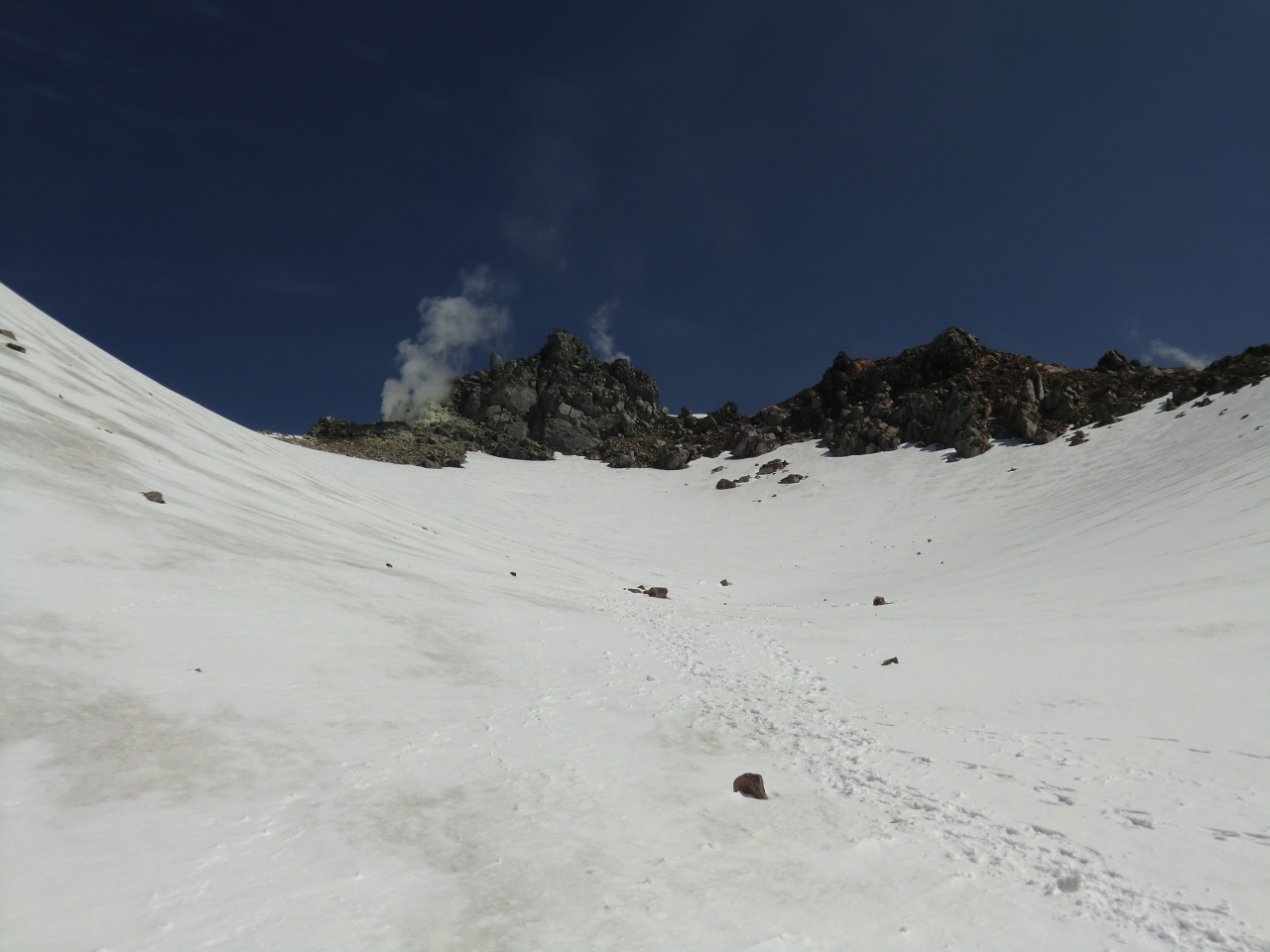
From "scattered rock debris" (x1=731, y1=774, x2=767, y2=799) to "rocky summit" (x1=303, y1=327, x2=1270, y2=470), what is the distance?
2025 inches

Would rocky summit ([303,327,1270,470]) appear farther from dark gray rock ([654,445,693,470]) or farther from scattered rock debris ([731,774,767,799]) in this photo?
scattered rock debris ([731,774,767,799])

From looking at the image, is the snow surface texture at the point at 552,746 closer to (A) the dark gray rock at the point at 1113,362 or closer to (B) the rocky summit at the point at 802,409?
(B) the rocky summit at the point at 802,409

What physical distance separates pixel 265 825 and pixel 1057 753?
8529mm

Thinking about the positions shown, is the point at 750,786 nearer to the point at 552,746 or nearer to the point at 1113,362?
the point at 552,746

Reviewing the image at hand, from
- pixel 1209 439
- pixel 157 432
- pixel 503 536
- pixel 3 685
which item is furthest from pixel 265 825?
pixel 1209 439

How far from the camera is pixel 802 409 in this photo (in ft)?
251

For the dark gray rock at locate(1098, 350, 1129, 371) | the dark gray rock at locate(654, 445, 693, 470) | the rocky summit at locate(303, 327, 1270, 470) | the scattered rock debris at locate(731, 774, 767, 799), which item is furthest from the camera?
the dark gray rock at locate(654, 445, 693, 470)

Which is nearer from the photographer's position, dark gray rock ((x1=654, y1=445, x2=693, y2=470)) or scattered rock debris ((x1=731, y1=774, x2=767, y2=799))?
scattered rock debris ((x1=731, y1=774, x2=767, y2=799))

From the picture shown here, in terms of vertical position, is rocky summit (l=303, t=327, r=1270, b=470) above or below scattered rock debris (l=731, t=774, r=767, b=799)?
above

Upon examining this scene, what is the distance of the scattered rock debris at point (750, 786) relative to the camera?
629cm

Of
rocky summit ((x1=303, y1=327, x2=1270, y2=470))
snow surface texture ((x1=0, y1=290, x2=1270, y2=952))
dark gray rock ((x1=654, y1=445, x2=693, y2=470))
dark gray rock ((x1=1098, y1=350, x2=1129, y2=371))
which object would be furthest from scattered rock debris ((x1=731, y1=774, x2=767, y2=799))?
dark gray rock ((x1=1098, y1=350, x2=1129, y2=371))

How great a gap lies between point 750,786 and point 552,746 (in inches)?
95.1

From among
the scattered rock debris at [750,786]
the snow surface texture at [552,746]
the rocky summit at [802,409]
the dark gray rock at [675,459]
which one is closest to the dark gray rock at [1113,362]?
the rocky summit at [802,409]

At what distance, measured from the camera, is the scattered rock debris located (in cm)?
629
